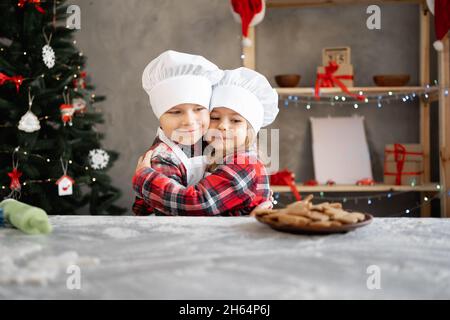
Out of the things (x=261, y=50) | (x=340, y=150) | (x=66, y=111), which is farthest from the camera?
(x=261, y=50)

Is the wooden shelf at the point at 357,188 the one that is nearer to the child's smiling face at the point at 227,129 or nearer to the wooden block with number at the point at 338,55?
the wooden block with number at the point at 338,55

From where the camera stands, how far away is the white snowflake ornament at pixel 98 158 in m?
3.10

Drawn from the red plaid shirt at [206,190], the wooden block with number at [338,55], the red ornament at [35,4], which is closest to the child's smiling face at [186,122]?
the red plaid shirt at [206,190]

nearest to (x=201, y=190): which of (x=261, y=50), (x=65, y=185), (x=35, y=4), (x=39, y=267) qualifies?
(x=39, y=267)

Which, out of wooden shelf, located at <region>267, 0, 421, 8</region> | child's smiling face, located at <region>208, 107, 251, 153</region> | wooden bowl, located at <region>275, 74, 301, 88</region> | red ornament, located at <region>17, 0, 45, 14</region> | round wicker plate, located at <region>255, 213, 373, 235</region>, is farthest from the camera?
wooden shelf, located at <region>267, 0, 421, 8</region>

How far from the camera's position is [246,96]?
1.45 m

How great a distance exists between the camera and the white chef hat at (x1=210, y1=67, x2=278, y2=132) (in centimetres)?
142

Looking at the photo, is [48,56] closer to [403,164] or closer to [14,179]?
[14,179]

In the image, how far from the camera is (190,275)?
73cm

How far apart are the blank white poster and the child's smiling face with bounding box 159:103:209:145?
2.03m

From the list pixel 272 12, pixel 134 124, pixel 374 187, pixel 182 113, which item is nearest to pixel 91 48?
pixel 134 124

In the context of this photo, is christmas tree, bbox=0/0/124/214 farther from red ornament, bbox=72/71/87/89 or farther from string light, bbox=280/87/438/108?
string light, bbox=280/87/438/108

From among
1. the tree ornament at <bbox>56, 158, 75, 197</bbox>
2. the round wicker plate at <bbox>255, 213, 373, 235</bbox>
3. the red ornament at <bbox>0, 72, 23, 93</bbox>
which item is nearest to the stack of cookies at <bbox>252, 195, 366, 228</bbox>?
the round wicker plate at <bbox>255, 213, 373, 235</bbox>

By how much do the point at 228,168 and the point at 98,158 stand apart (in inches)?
77.2
